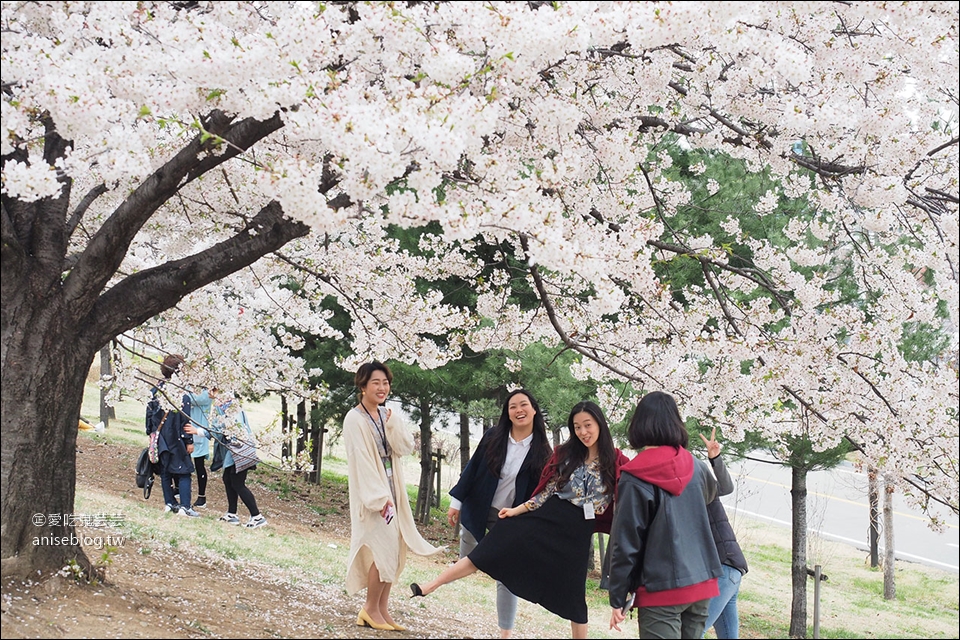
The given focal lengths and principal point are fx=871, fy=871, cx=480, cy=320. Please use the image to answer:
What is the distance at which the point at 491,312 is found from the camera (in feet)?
23.8

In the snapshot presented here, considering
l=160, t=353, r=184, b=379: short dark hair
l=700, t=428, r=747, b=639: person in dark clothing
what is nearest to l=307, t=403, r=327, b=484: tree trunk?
l=160, t=353, r=184, b=379: short dark hair

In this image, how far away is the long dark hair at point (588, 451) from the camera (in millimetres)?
5078

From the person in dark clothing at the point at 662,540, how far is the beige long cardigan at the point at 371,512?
1.41 metres

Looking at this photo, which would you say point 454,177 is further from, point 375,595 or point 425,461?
point 425,461

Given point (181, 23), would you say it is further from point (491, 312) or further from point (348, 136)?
point (491, 312)

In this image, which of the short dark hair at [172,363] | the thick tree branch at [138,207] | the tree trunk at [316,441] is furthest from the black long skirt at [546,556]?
the tree trunk at [316,441]

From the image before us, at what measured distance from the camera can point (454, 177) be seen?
15.3 feet

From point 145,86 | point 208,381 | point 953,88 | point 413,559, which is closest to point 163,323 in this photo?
point 208,381

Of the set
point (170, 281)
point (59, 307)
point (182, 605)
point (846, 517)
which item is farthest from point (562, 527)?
point (846, 517)

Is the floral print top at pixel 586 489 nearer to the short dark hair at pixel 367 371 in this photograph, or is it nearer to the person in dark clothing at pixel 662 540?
the person in dark clothing at pixel 662 540

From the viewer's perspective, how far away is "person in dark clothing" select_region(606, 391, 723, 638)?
420 centimetres

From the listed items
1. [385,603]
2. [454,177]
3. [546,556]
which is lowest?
[385,603]

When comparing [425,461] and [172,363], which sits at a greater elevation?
[172,363]

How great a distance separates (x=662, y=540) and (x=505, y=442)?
5.61 ft
